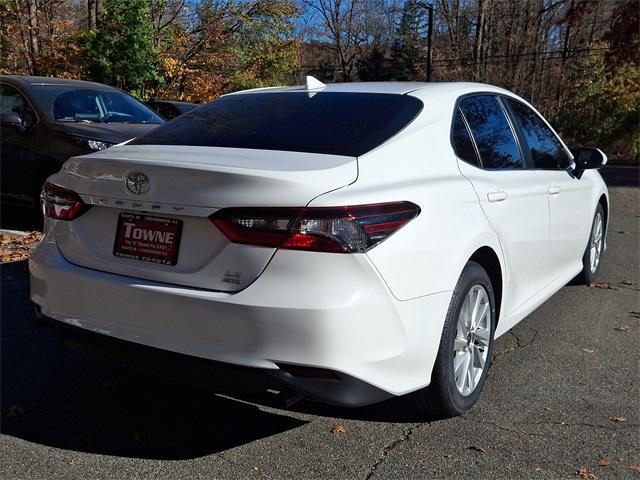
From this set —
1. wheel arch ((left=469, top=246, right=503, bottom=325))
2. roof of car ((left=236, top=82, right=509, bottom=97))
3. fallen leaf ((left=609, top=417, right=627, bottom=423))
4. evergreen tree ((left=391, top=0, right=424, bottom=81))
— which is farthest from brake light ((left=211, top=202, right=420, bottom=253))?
evergreen tree ((left=391, top=0, right=424, bottom=81))

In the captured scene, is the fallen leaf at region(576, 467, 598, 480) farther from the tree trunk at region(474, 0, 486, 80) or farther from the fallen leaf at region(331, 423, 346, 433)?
the tree trunk at region(474, 0, 486, 80)

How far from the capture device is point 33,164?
7.45 metres

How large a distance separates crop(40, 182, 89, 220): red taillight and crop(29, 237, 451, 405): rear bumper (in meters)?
0.38

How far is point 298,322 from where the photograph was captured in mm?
2668

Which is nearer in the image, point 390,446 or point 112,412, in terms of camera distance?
point 390,446

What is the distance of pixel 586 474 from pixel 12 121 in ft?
21.8

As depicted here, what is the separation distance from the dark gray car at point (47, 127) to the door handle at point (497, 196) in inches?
182

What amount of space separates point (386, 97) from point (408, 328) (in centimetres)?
139

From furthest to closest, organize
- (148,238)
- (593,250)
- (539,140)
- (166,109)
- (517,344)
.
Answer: (166,109) → (593,250) → (539,140) → (517,344) → (148,238)

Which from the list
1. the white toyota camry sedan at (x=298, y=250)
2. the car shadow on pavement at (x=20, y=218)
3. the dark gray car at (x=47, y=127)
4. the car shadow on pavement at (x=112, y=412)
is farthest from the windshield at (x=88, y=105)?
the white toyota camry sedan at (x=298, y=250)

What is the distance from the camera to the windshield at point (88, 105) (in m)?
7.73

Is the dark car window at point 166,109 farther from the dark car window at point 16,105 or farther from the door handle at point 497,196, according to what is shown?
the door handle at point 497,196

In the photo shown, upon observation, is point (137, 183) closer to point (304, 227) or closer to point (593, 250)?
point (304, 227)

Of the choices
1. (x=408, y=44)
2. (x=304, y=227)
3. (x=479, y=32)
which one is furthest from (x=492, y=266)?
(x=408, y=44)
